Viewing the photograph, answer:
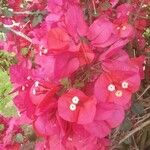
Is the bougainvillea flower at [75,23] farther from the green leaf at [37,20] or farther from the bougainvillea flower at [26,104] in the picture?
the green leaf at [37,20]

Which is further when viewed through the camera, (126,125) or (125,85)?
(126,125)

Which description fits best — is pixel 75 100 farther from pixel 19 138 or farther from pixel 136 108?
pixel 19 138

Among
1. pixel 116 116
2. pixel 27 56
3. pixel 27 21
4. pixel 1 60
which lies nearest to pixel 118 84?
pixel 116 116

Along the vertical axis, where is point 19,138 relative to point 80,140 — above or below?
below

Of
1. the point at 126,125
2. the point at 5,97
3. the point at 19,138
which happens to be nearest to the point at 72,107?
the point at 126,125

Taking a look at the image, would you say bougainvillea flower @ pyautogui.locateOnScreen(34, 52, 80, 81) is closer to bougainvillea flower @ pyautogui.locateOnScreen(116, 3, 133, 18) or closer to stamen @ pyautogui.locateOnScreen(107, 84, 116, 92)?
stamen @ pyautogui.locateOnScreen(107, 84, 116, 92)

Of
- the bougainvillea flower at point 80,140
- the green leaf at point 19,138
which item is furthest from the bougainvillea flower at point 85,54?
the green leaf at point 19,138

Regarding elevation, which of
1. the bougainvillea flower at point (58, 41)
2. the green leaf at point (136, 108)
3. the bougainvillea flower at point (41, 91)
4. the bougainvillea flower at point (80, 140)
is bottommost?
the green leaf at point (136, 108)

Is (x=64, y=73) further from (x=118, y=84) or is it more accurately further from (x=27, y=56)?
(x=27, y=56)
